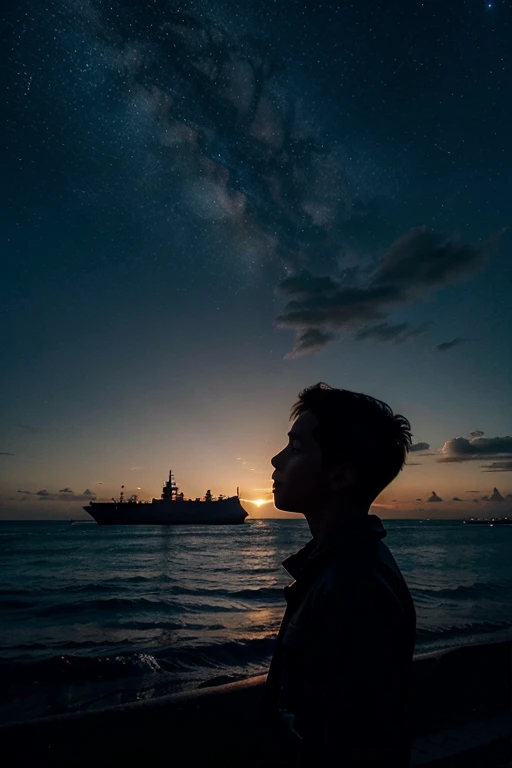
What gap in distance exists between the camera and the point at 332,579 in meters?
1.04

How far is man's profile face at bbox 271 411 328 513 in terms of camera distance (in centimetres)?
139

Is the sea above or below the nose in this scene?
below

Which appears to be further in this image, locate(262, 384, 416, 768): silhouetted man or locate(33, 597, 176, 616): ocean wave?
locate(33, 597, 176, 616): ocean wave

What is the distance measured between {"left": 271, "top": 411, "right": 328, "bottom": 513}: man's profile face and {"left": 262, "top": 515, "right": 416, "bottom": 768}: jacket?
0.21 meters

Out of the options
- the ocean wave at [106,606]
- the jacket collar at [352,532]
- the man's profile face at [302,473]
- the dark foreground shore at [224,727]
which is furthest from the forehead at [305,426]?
the ocean wave at [106,606]

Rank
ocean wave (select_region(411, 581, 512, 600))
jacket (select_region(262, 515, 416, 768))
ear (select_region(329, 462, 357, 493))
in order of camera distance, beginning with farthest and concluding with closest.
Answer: ocean wave (select_region(411, 581, 512, 600))
ear (select_region(329, 462, 357, 493))
jacket (select_region(262, 515, 416, 768))

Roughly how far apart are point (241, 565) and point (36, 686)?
69.4 ft

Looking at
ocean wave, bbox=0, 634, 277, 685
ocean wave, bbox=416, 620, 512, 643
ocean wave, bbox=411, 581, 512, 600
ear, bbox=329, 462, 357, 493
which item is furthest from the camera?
ocean wave, bbox=411, 581, 512, 600

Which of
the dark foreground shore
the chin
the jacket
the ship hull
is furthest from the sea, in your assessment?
the ship hull

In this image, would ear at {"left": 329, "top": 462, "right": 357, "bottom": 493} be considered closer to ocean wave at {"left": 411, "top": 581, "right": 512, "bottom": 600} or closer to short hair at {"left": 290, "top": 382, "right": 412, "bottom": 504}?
short hair at {"left": 290, "top": 382, "right": 412, "bottom": 504}

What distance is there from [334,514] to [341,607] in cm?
43

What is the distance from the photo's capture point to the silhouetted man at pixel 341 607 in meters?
0.89

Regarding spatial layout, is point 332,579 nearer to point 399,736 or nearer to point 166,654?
point 399,736

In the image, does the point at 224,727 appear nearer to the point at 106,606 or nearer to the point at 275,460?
the point at 275,460
